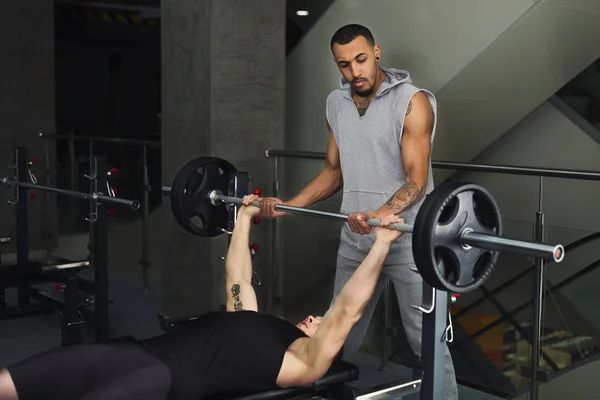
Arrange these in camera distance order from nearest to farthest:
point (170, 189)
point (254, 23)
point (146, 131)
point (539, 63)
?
1. point (170, 189)
2. point (539, 63)
3. point (254, 23)
4. point (146, 131)

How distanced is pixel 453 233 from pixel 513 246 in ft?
0.46

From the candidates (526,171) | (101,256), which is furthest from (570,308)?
(101,256)

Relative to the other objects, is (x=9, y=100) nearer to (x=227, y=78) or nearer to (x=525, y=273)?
(x=227, y=78)

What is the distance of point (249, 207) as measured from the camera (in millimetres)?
2314

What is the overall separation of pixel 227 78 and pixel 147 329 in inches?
49.3

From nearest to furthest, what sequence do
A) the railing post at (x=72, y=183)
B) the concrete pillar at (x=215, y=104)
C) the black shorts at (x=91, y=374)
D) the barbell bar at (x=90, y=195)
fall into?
the black shorts at (x=91, y=374) < the barbell bar at (x=90, y=195) < the concrete pillar at (x=215, y=104) < the railing post at (x=72, y=183)

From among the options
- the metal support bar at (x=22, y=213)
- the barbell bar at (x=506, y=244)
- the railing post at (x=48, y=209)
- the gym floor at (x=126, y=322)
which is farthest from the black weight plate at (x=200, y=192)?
the railing post at (x=48, y=209)

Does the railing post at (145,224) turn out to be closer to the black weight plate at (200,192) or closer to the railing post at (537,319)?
the black weight plate at (200,192)

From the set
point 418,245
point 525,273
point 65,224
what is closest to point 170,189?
point 418,245

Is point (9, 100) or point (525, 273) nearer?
point (525, 273)

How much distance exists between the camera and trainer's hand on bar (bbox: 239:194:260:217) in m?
2.28

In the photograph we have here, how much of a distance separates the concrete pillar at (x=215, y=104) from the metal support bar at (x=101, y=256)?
1.38 ft

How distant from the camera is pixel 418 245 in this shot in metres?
1.56

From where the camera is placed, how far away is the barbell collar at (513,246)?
4.73ft
